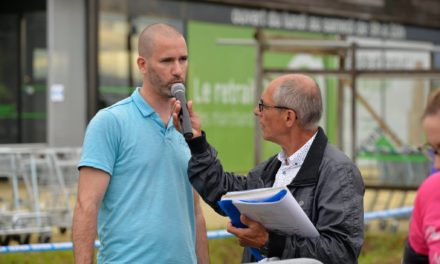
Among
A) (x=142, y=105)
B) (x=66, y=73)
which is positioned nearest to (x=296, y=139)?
(x=142, y=105)

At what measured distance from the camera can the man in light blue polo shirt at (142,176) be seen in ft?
13.9

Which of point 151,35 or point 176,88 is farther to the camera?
point 151,35

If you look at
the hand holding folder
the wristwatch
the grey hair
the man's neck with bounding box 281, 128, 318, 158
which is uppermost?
the grey hair

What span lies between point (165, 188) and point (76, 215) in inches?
16.3

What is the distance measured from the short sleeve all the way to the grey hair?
0.72m

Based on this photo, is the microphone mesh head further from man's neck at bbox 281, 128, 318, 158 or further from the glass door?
the glass door

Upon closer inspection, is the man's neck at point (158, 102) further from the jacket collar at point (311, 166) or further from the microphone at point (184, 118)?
the jacket collar at point (311, 166)

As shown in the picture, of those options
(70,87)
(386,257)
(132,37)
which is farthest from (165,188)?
(132,37)

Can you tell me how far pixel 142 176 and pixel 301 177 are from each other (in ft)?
2.31

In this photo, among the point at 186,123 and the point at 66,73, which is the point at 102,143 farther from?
the point at 66,73

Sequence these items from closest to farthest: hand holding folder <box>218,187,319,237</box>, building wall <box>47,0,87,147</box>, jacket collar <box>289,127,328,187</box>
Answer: hand holding folder <box>218,187,319,237</box>, jacket collar <box>289,127,328,187</box>, building wall <box>47,0,87,147</box>

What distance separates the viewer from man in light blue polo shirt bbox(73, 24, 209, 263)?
13.9 ft

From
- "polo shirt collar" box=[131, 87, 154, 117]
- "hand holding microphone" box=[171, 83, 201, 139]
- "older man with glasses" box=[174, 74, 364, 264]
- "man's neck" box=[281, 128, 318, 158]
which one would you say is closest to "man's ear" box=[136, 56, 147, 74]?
"polo shirt collar" box=[131, 87, 154, 117]

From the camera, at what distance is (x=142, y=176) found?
4340 mm
